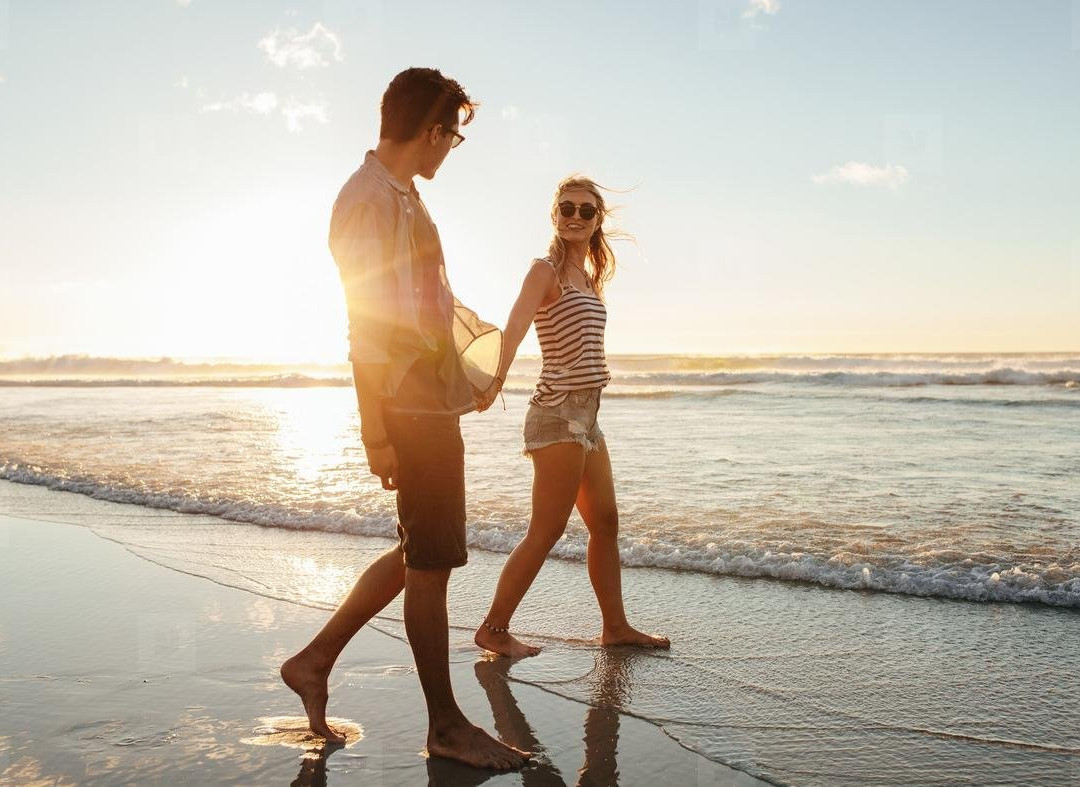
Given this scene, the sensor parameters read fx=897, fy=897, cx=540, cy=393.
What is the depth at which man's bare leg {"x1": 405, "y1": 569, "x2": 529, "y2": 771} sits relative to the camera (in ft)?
9.79

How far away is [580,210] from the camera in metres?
4.15

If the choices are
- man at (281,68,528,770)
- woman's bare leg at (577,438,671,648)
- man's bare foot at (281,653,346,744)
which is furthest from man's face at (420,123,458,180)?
man's bare foot at (281,653,346,744)

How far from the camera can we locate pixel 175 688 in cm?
373

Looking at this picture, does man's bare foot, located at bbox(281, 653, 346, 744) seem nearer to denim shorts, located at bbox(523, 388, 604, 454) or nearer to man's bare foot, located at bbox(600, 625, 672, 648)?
denim shorts, located at bbox(523, 388, 604, 454)

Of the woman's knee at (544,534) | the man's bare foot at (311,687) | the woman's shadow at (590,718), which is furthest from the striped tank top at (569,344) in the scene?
the man's bare foot at (311,687)

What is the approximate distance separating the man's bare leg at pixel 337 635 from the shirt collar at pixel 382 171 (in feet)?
4.09

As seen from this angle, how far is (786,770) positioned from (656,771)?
1.43 ft

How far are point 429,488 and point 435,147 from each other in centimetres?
111

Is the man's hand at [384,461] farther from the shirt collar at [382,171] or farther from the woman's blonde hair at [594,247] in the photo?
the woman's blonde hair at [594,247]

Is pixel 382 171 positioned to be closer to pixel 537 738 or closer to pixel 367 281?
pixel 367 281

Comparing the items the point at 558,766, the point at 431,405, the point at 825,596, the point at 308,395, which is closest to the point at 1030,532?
the point at 825,596

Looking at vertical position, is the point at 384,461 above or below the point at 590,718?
above

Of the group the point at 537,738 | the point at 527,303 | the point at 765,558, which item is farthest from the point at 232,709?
the point at 765,558

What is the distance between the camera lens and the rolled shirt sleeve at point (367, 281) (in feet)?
8.91
